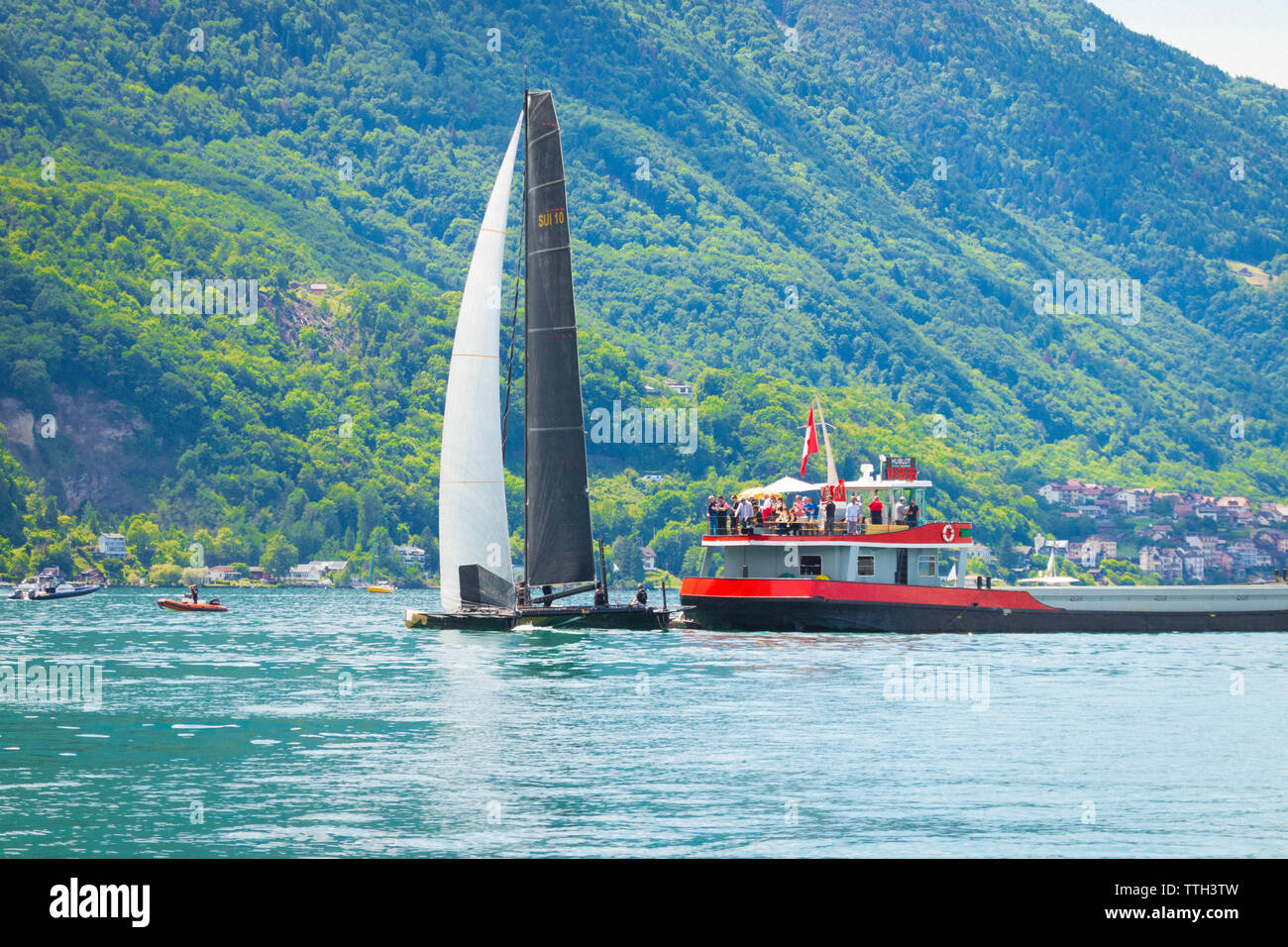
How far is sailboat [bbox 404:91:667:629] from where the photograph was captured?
60.9 m

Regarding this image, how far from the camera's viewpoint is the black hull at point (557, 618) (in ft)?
202

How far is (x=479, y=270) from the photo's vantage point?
61.7 metres

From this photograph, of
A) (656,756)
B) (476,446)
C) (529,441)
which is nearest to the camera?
(656,756)

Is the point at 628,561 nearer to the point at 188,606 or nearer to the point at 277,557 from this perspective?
the point at 277,557

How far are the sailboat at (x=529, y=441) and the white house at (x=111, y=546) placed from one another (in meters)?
127

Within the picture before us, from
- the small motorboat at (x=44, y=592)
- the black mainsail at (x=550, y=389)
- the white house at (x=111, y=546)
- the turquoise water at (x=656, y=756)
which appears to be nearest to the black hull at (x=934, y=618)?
the turquoise water at (x=656, y=756)

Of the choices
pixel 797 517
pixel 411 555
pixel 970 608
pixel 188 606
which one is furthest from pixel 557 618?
pixel 411 555

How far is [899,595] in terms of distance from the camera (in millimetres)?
63719

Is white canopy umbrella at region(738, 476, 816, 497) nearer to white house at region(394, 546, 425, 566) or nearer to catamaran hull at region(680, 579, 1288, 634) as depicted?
catamaran hull at region(680, 579, 1288, 634)

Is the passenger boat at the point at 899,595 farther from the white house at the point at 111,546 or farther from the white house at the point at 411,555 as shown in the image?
the white house at the point at 411,555

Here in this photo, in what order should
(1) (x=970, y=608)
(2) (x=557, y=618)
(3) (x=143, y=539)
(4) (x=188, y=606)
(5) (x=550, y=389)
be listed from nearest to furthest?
(2) (x=557, y=618) → (5) (x=550, y=389) → (1) (x=970, y=608) → (4) (x=188, y=606) → (3) (x=143, y=539)

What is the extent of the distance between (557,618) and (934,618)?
14.1 meters

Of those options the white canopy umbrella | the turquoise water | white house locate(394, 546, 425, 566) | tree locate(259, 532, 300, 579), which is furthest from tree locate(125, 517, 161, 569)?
the turquoise water
